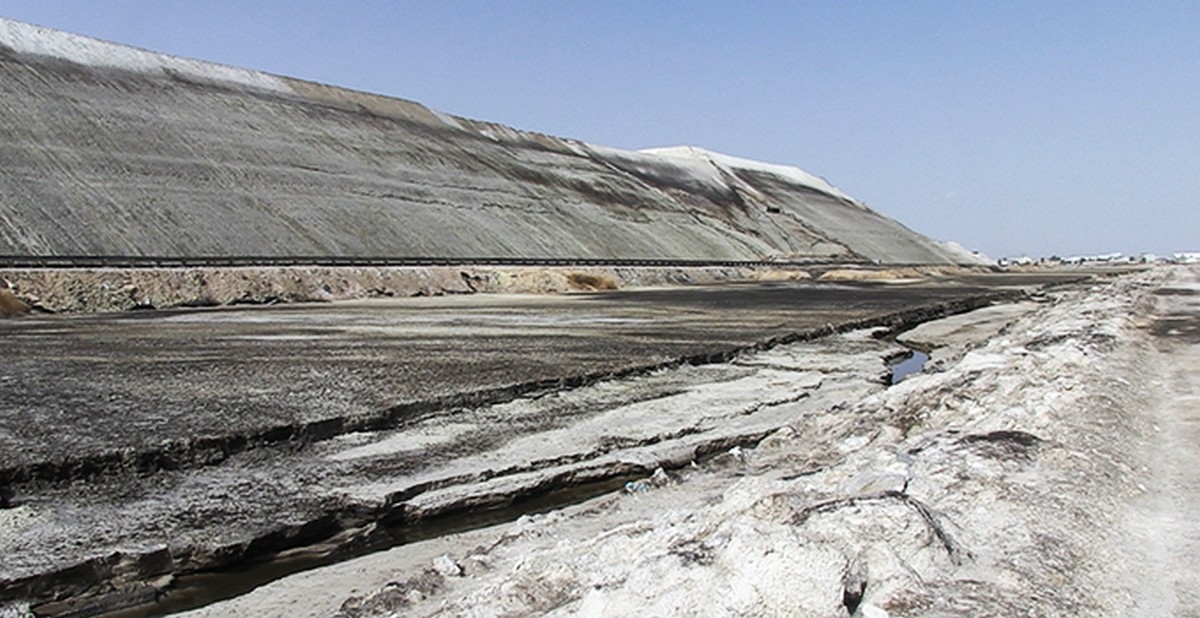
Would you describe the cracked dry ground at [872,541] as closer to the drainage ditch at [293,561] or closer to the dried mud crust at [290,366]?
the drainage ditch at [293,561]

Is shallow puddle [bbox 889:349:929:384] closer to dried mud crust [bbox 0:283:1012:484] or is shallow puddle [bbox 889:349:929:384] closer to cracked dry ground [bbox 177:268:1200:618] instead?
dried mud crust [bbox 0:283:1012:484]

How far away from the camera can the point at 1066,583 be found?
3.65 meters

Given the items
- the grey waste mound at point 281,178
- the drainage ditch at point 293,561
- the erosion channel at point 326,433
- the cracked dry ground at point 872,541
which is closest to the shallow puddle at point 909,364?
the erosion channel at point 326,433

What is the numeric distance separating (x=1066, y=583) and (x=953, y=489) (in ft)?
3.65

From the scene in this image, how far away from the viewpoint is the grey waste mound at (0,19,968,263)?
32812 mm

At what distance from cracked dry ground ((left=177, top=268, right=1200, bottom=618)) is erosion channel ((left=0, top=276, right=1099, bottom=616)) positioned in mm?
509

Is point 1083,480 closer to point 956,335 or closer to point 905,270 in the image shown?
point 956,335

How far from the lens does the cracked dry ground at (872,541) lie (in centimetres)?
345

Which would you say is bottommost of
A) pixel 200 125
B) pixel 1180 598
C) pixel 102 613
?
pixel 102 613

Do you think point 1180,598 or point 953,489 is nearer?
point 1180,598

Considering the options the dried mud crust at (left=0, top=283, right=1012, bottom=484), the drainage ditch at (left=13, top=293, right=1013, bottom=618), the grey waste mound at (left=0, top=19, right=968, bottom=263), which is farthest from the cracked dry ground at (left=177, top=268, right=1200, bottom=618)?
the grey waste mound at (left=0, top=19, right=968, bottom=263)

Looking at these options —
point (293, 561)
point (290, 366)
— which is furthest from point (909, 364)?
point (293, 561)

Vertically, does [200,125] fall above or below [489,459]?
above

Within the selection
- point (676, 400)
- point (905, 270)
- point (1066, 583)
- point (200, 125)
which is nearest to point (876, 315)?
point (676, 400)
